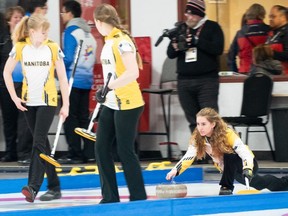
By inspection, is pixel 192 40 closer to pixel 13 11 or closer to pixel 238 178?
pixel 13 11

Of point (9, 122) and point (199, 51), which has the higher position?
point (199, 51)

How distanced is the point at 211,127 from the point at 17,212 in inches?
92.7

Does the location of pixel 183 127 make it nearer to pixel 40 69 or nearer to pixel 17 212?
pixel 40 69

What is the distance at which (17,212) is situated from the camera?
7285mm

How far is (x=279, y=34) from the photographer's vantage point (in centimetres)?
1295

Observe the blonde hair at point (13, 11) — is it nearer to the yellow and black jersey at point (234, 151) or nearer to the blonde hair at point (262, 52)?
the blonde hair at point (262, 52)

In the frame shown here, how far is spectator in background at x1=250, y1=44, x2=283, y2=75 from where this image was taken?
1289cm

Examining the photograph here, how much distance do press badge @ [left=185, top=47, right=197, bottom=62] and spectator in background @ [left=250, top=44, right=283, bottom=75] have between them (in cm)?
107

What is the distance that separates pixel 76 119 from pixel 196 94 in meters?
1.81

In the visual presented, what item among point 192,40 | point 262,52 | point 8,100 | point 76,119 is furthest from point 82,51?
point 262,52

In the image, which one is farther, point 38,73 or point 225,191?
point 38,73

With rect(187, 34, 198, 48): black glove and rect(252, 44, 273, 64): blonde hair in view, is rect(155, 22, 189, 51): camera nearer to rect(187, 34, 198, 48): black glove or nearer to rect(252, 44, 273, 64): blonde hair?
rect(187, 34, 198, 48): black glove

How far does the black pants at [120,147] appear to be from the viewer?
334 inches

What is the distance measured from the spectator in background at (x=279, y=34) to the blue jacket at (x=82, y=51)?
2192 mm
